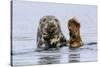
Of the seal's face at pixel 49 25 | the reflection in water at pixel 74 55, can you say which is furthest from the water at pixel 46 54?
the seal's face at pixel 49 25

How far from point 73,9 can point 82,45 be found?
0.43 meters

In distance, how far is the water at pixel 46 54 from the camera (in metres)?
2.45

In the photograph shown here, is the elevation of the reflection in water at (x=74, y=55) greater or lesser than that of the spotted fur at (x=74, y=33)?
lesser

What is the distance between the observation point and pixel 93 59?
278 cm

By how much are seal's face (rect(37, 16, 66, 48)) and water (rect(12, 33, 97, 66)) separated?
68 millimetres

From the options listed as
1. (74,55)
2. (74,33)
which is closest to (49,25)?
(74,33)

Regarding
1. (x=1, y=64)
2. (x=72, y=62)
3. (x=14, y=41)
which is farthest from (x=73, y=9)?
(x=1, y=64)

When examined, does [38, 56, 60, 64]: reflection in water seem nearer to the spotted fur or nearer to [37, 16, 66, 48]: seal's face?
[37, 16, 66, 48]: seal's face

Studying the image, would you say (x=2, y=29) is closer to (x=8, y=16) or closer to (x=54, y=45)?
(x=8, y=16)

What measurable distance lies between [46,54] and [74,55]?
0.35 meters

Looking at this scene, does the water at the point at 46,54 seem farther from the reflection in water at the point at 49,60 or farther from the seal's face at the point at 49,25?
the seal's face at the point at 49,25

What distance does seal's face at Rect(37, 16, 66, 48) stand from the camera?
2.56 m

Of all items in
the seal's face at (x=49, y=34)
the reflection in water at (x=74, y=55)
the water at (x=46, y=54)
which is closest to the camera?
the water at (x=46, y=54)

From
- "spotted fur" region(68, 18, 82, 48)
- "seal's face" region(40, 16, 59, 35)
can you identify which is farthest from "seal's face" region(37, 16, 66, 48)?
"spotted fur" region(68, 18, 82, 48)
